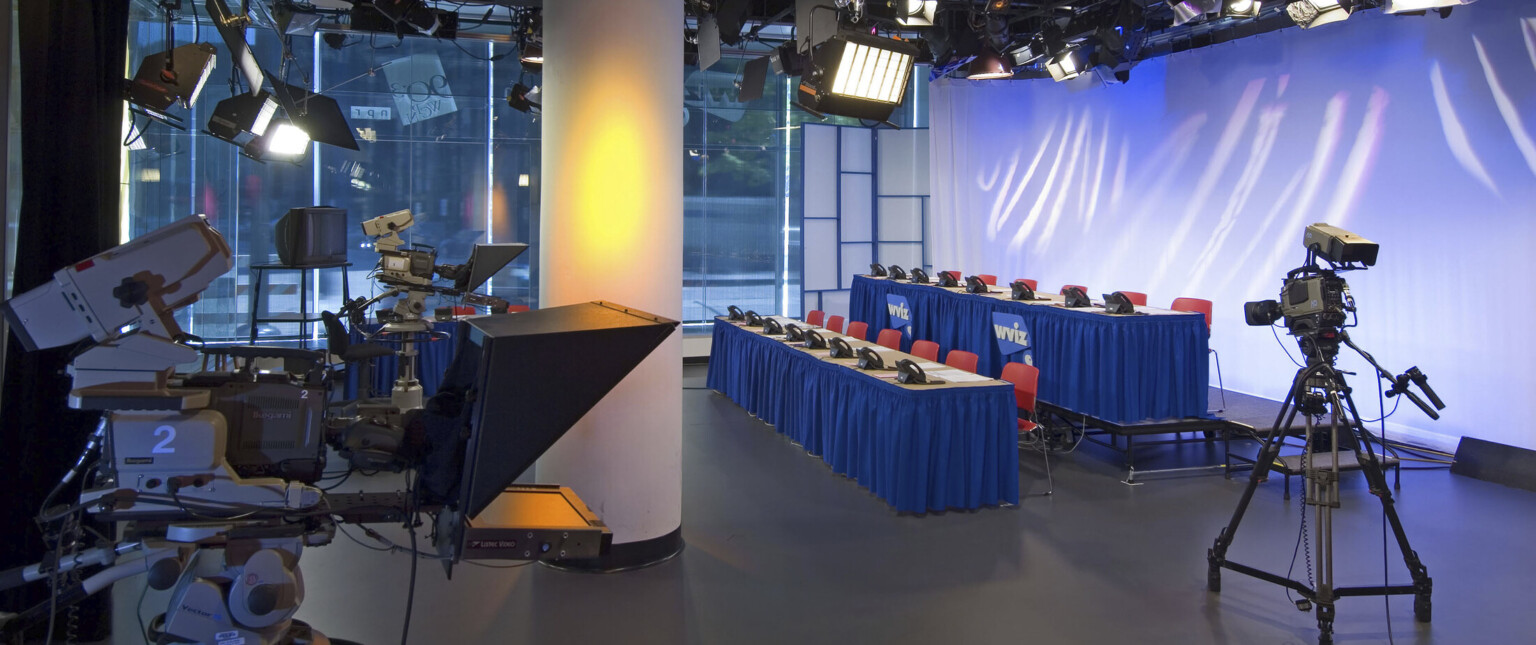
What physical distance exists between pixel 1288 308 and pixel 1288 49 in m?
5.68

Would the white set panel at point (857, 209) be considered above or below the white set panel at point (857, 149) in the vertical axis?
below

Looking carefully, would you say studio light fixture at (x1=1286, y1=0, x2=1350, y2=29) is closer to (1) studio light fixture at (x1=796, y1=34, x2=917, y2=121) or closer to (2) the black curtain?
(1) studio light fixture at (x1=796, y1=34, x2=917, y2=121)

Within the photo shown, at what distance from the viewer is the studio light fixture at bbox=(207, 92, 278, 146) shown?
6.94 meters

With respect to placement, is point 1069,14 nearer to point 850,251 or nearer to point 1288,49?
point 1288,49

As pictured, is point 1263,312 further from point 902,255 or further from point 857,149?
point 902,255

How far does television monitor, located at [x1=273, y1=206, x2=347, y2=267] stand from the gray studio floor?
2.00 metres

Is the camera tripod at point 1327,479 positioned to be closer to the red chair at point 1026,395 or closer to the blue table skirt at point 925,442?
the blue table skirt at point 925,442

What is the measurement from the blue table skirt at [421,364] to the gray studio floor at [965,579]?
2723mm

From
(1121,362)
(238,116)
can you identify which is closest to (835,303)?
(1121,362)

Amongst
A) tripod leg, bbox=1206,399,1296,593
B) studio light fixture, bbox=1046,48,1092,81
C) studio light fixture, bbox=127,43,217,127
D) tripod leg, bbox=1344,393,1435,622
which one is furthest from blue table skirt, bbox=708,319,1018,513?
studio light fixture, bbox=1046,48,1092,81

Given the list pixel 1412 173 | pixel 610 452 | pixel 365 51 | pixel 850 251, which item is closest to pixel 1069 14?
pixel 1412 173

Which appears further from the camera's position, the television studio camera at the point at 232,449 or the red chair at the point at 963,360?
the red chair at the point at 963,360

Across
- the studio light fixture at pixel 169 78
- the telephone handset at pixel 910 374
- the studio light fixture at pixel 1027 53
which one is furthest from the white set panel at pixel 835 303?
the studio light fixture at pixel 169 78

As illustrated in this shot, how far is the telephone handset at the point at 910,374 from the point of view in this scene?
5629 mm
